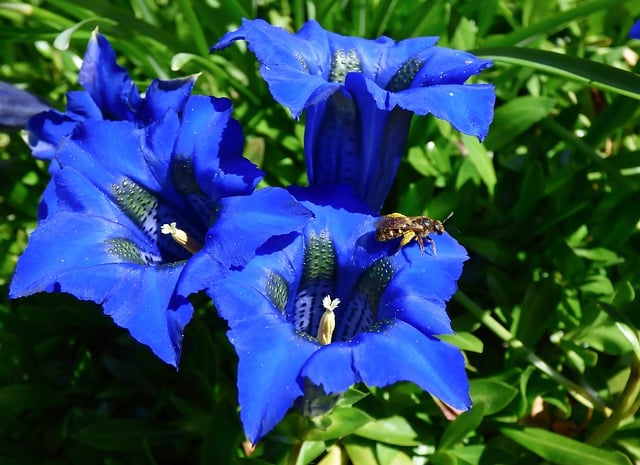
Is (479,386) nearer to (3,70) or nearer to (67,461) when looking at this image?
(67,461)

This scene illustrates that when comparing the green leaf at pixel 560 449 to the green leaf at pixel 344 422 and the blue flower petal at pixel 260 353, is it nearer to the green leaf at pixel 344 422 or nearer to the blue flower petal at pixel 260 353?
the green leaf at pixel 344 422

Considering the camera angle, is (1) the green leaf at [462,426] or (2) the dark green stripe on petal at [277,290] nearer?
(2) the dark green stripe on petal at [277,290]

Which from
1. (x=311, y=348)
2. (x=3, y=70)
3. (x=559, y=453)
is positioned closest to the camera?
(x=311, y=348)

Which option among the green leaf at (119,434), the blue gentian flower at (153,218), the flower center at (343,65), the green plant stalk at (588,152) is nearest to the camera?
the blue gentian flower at (153,218)

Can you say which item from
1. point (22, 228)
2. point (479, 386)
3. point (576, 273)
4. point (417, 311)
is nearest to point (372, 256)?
point (417, 311)

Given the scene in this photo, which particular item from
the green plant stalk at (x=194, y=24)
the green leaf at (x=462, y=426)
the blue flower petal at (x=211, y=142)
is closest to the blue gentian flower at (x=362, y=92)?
the blue flower petal at (x=211, y=142)

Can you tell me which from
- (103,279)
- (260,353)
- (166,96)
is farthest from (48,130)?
(260,353)

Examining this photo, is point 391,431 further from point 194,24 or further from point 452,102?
point 194,24
